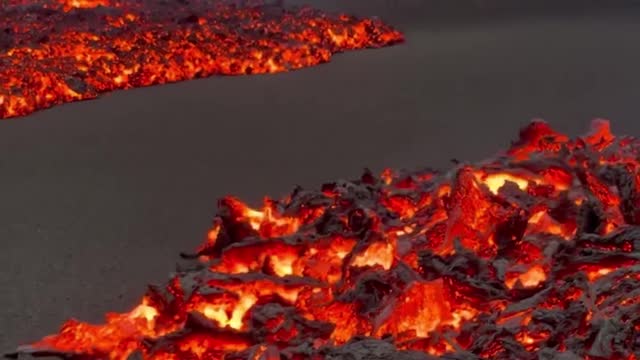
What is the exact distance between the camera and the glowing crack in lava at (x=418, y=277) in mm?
2139

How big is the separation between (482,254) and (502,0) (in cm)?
823

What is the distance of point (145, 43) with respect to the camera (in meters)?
7.36

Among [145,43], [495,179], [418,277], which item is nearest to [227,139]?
[495,179]

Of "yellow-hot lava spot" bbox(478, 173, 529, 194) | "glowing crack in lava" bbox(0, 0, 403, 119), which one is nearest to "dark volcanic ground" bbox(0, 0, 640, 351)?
"glowing crack in lava" bbox(0, 0, 403, 119)

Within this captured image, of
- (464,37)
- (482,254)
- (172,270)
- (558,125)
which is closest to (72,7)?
(464,37)

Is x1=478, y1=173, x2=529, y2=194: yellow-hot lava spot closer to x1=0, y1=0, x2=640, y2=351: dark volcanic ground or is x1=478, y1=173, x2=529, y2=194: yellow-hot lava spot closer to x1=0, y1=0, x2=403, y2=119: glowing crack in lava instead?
x1=0, y1=0, x2=640, y2=351: dark volcanic ground

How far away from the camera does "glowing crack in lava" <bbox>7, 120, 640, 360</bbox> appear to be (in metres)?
2.14

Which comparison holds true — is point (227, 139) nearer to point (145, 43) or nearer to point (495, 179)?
point (495, 179)

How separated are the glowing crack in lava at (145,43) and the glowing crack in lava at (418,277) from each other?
3.20 metres

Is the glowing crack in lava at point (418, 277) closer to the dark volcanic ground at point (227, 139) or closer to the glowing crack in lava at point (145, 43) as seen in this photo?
the dark volcanic ground at point (227, 139)

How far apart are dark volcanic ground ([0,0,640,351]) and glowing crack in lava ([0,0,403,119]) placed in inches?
11.9

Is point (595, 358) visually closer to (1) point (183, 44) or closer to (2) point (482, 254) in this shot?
(2) point (482, 254)

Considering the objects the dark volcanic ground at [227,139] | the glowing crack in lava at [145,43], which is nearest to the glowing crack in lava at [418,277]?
the dark volcanic ground at [227,139]

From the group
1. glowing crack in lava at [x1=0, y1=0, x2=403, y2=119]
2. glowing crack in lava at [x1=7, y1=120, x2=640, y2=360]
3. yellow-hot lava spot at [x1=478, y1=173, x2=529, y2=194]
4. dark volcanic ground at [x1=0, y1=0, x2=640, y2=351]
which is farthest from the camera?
glowing crack in lava at [x1=0, y1=0, x2=403, y2=119]
